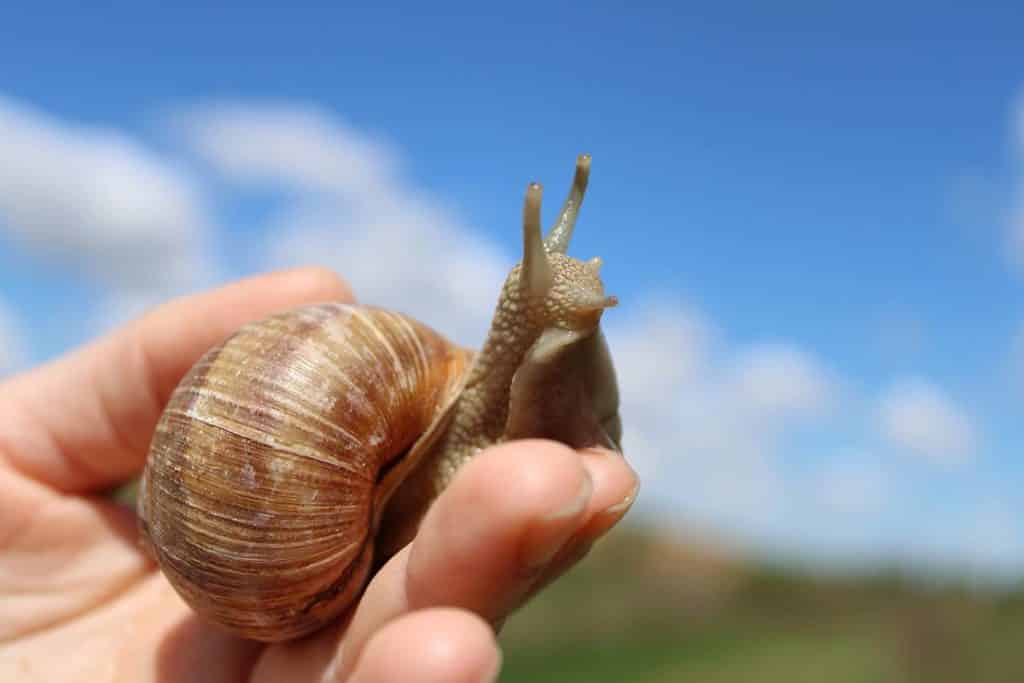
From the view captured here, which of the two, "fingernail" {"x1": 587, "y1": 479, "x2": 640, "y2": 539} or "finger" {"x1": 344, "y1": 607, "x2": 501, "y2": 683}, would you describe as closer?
"finger" {"x1": 344, "y1": 607, "x2": 501, "y2": 683}

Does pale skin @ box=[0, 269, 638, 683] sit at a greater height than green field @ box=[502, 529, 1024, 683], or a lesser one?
greater

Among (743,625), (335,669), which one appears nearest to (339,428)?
(335,669)

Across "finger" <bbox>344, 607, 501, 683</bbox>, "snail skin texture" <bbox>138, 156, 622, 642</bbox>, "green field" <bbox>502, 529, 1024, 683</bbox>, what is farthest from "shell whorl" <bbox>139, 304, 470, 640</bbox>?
"green field" <bbox>502, 529, 1024, 683</bbox>

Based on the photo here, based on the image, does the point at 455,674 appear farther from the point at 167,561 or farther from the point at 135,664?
the point at 135,664

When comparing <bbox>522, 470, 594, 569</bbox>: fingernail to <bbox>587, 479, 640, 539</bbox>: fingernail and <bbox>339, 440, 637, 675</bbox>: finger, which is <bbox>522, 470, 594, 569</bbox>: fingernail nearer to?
<bbox>339, 440, 637, 675</bbox>: finger

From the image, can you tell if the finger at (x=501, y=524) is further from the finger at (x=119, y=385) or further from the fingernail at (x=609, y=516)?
the finger at (x=119, y=385)

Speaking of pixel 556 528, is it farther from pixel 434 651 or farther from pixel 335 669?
pixel 335 669

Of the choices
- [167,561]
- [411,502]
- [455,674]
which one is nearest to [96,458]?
[167,561]
